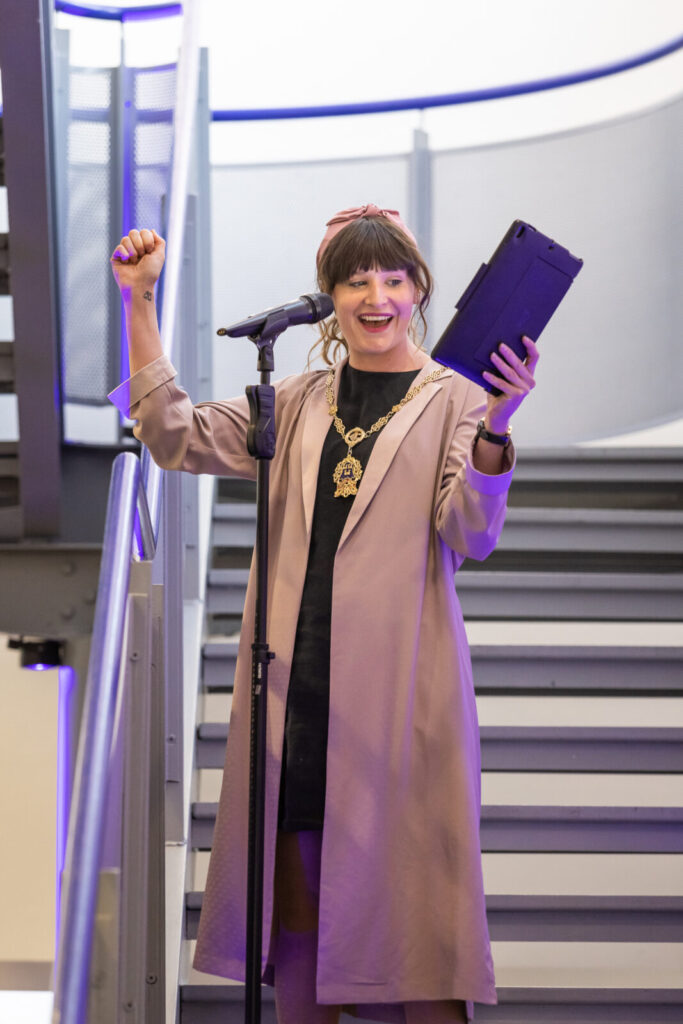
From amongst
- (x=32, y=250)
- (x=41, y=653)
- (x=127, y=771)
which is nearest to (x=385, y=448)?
(x=127, y=771)

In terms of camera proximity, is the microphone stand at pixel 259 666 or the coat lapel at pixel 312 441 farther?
the coat lapel at pixel 312 441

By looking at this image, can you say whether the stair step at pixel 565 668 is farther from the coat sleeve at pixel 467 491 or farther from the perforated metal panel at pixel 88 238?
the coat sleeve at pixel 467 491

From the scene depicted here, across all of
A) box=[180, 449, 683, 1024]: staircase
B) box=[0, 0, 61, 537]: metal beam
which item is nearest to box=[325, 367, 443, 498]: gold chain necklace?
box=[180, 449, 683, 1024]: staircase

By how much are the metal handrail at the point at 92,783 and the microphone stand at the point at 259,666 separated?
0.62 feet

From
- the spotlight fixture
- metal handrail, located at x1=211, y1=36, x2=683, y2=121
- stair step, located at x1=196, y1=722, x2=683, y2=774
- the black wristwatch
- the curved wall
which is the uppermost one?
metal handrail, located at x1=211, y1=36, x2=683, y2=121

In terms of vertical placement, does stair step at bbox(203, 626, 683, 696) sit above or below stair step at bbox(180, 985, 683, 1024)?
above

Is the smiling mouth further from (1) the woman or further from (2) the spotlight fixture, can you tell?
(2) the spotlight fixture

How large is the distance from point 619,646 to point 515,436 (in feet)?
6.15

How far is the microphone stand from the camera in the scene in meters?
1.50

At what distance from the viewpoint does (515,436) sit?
475 centimetres

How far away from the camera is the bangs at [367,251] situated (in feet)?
5.80

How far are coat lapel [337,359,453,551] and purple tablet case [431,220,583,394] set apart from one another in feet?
0.75

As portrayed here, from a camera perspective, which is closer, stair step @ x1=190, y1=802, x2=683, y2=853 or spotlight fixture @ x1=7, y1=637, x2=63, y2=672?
stair step @ x1=190, y1=802, x2=683, y2=853

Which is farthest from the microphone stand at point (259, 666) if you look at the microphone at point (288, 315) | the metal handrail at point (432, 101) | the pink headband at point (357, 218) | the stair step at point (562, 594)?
the metal handrail at point (432, 101)
